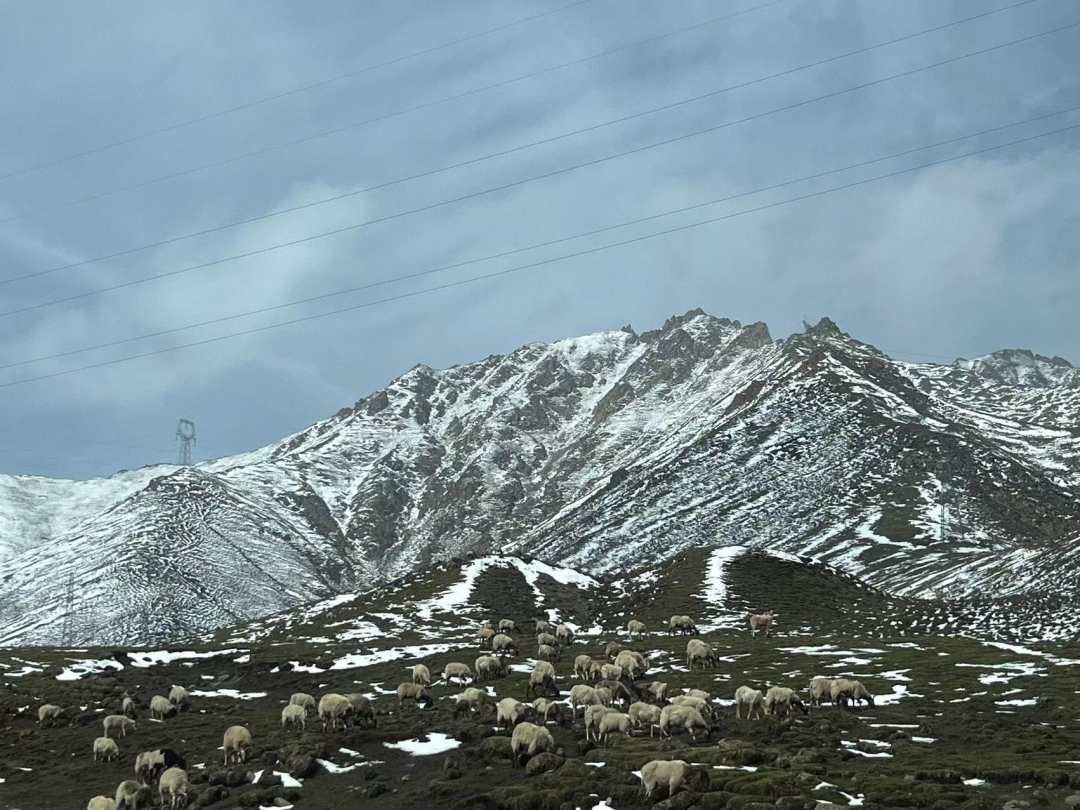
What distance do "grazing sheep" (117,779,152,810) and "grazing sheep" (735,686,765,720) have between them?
71.1ft

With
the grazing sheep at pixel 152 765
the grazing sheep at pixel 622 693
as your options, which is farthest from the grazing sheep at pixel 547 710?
the grazing sheep at pixel 152 765

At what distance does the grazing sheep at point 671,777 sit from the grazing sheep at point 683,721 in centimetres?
751

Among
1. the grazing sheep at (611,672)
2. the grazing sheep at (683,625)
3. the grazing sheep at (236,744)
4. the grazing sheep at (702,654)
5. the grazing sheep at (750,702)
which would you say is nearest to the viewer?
the grazing sheep at (236,744)

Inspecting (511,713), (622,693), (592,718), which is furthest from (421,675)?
(592,718)

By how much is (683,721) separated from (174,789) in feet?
56.1

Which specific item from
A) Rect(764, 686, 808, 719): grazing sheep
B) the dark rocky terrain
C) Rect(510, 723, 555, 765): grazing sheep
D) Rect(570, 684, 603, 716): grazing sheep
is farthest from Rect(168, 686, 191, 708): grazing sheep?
Rect(764, 686, 808, 719): grazing sheep

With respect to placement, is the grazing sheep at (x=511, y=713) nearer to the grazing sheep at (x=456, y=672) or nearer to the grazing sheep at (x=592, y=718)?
the grazing sheep at (x=592, y=718)

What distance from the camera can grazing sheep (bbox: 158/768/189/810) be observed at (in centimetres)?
3166

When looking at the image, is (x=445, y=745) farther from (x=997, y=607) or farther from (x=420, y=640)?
(x=997, y=607)

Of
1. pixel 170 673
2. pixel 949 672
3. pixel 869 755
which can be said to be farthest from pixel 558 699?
pixel 170 673

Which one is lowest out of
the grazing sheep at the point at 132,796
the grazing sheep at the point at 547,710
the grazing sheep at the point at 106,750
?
the grazing sheep at the point at 132,796

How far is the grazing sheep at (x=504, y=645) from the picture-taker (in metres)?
65.9

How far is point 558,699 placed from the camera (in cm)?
4525

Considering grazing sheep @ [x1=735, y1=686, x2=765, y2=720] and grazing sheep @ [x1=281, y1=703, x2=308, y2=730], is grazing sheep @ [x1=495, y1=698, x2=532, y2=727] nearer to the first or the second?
grazing sheep @ [x1=735, y1=686, x2=765, y2=720]
